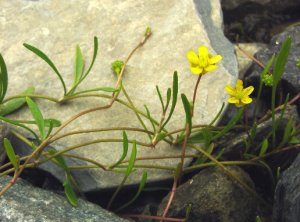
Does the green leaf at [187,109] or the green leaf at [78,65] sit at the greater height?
the green leaf at [78,65]

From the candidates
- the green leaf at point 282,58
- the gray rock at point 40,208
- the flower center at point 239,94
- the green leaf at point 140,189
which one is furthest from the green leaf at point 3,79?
the green leaf at point 282,58

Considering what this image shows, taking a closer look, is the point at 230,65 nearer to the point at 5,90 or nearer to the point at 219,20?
the point at 219,20

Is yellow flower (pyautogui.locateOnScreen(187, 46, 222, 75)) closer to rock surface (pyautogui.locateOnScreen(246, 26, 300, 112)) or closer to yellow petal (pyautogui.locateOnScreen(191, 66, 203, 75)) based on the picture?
yellow petal (pyautogui.locateOnScreen(191, 66, 203, 75))

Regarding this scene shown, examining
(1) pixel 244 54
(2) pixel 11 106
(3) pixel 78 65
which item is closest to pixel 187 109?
(3) pixel 78 65

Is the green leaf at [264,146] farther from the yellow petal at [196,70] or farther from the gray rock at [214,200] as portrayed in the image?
the yellow petal at [196,70]

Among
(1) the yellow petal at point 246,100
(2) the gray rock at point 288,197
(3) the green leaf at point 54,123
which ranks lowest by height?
(2) the gray rock at point 288,197

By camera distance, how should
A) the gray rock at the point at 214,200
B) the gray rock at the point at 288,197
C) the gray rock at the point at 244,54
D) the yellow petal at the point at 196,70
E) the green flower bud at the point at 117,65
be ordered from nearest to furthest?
the gray rock at the point at 288,197 < the yellow petal at the point at 196,70 < the gray rock at the point at 214,200 < the green flower bud at the point at 117,65 < the gray rock at the point at 244,54
